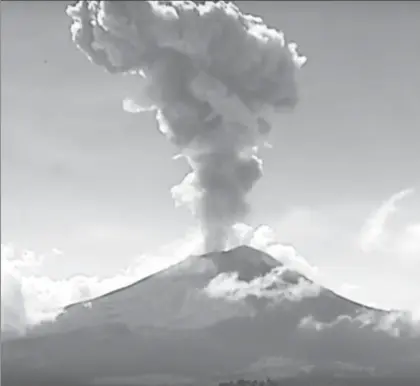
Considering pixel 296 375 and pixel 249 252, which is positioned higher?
pixel 249 252

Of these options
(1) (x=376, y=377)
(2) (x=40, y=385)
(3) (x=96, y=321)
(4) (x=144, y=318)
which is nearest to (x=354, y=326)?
(1) (x=376, y=377)

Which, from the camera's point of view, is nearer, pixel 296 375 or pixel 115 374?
pixel 296 375

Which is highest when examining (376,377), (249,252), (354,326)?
(249,252)

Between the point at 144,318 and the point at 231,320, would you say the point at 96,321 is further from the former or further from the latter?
the point at 231,320

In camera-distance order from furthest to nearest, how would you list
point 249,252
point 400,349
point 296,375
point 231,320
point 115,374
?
point 249,252
point 231,320
point 400,349
point 115,374
point 296,375

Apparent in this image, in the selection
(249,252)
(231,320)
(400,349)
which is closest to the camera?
(400,349)


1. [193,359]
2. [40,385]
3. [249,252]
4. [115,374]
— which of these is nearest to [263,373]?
[193,359]
